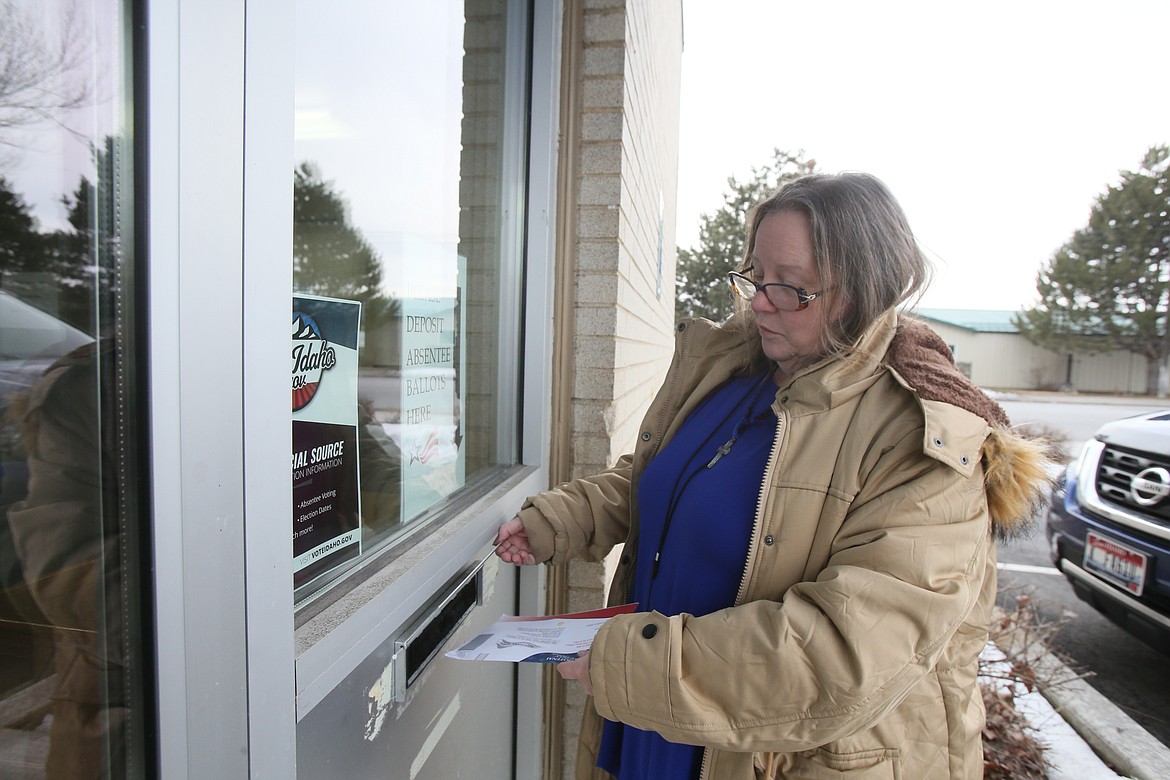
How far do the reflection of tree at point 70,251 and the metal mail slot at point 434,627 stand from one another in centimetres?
89

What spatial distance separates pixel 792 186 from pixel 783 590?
0.87 meters

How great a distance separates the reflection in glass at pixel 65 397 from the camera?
58cm

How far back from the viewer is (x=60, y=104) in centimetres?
60

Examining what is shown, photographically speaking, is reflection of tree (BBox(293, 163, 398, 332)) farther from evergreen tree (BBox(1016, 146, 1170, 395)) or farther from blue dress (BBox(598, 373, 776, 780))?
evergreen tree (BBox(1016, 146, 1170, 395))

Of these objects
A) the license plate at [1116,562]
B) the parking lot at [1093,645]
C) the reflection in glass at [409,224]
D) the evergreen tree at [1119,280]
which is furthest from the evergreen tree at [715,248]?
the evergreen tree at [1119,280]

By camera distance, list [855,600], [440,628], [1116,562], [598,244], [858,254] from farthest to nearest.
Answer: [1116,562] < [598,244] < [440,628] < [858,254] < [855,600]

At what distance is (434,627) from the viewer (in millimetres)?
1488

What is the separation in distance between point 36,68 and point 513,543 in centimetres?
149

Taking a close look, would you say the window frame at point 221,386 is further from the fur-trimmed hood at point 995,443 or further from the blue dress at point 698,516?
the fur-trimmed hood at point 995,443

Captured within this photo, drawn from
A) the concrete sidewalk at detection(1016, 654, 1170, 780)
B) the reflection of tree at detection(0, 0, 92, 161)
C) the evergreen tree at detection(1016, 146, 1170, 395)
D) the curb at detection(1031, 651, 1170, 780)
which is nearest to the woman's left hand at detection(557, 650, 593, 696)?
the reflection of tree at detection(0, 0, 92, 161)

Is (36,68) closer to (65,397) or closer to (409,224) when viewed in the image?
(65,397)

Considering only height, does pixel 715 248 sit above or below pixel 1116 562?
above

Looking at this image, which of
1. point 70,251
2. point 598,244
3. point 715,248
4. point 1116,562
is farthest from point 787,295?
point 715,248

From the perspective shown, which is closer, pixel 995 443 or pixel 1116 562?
pixel 995 443
